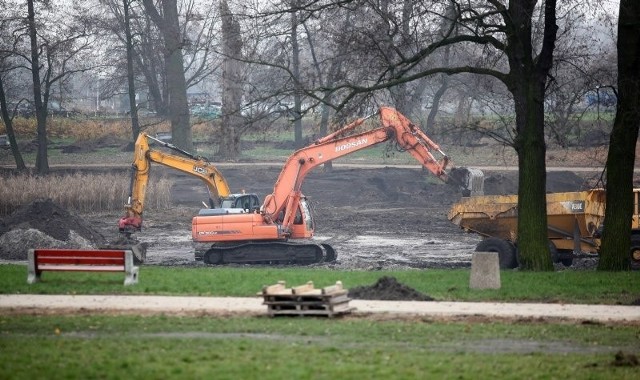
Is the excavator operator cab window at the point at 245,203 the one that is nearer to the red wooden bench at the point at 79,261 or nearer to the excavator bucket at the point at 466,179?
the excavator bucket at the point at 466,179

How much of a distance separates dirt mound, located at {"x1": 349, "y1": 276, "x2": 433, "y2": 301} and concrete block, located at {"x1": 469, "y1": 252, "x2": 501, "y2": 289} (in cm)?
187

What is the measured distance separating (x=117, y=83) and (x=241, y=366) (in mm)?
66334

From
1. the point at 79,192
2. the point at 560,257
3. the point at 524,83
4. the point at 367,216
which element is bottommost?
the point at 560,257

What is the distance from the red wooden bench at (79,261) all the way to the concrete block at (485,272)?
22.5 feet

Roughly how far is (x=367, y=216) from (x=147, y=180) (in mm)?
14387

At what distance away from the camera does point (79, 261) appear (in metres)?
21.9

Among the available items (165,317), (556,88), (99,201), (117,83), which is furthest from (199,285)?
(117,83)

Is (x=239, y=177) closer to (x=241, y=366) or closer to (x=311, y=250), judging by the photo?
(x=311, y=250)

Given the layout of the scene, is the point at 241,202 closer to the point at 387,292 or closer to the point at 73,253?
the point at 73,253

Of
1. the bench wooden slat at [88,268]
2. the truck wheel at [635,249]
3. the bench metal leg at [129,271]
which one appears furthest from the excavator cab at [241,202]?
the bench wooden slat at [88,268]

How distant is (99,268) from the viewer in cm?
2198

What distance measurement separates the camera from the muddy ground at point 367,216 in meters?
36.7

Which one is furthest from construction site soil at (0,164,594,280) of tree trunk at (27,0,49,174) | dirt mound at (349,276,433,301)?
dirt mound at (349,276,433,301)

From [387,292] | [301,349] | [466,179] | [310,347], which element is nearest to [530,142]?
[387,292]
